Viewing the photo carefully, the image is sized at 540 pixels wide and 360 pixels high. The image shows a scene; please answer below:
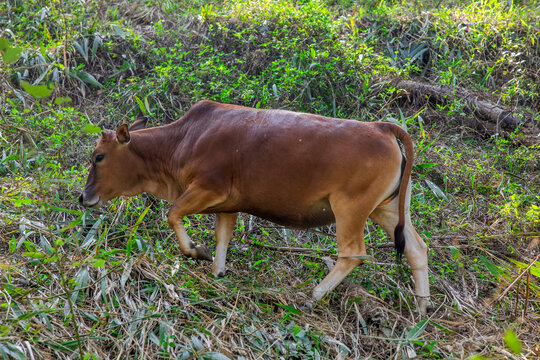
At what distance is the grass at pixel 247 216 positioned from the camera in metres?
4.11

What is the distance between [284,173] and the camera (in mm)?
4727

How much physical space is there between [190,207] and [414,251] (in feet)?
6.12

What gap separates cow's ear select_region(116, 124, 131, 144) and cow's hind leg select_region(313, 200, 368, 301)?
1.86 metres

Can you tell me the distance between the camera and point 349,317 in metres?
4.73

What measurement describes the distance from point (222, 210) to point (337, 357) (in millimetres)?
1597

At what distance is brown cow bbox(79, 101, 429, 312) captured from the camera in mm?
4645

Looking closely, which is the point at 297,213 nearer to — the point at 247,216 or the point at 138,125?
the point at 247,216

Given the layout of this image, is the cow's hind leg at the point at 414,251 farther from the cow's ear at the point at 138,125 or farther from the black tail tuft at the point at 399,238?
the cow's ear at the point at 138,125

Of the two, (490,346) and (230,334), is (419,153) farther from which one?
(230,334)

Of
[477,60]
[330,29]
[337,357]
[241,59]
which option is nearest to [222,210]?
[337,357]

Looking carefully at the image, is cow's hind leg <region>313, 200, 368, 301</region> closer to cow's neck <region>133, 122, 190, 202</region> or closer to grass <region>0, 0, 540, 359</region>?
grass <region>0, 0, 540, 359</region>

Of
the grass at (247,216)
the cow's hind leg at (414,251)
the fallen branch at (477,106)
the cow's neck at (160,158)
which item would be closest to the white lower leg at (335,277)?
the grass at (247,216)

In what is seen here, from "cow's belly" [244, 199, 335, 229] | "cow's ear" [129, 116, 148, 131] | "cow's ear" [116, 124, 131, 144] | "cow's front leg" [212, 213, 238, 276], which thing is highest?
"cow's ear" [116, 124, 131, 144]

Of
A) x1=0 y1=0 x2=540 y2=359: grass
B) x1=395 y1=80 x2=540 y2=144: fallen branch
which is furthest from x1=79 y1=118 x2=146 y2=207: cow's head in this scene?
x1=395 y1=80 x2=540 y2=144: fallen branch
